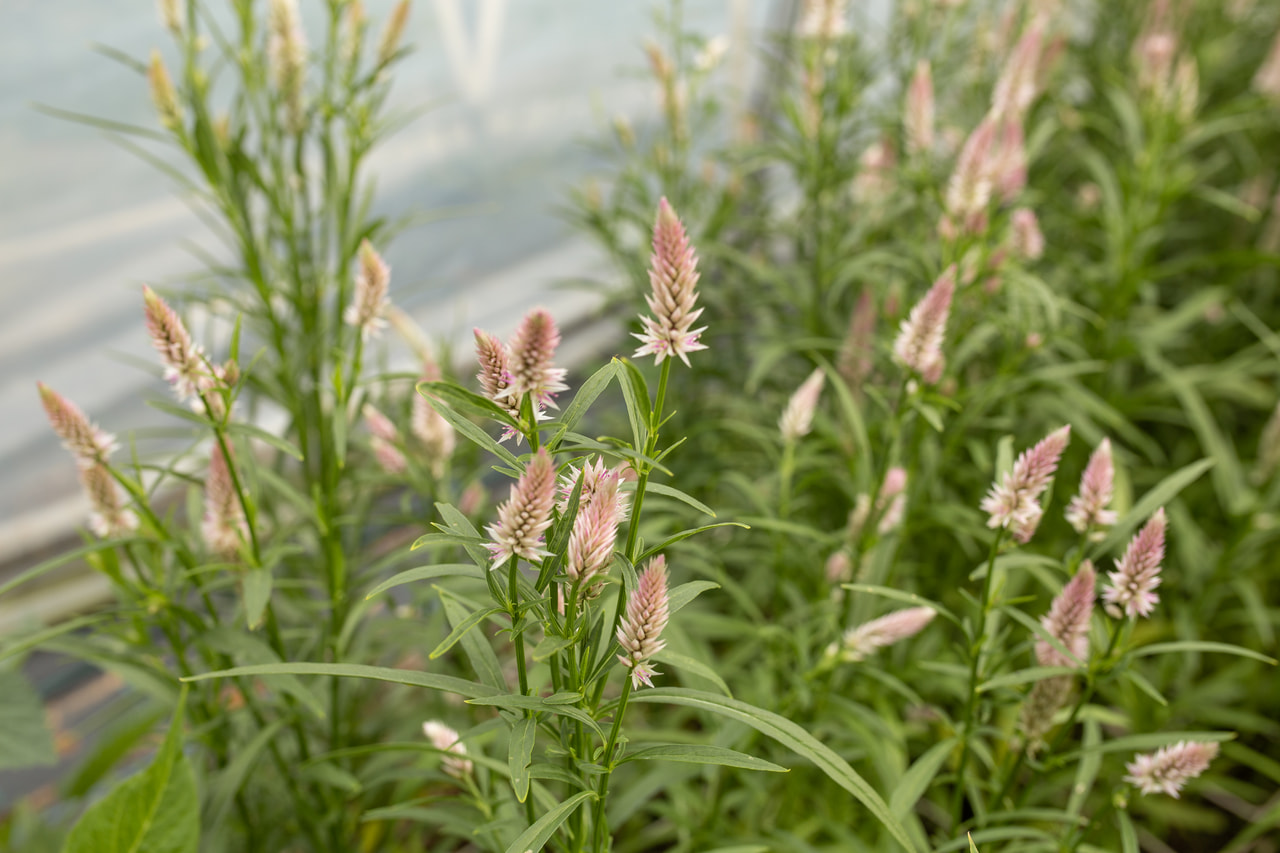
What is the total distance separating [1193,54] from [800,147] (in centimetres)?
132

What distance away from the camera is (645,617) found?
521 millimetres

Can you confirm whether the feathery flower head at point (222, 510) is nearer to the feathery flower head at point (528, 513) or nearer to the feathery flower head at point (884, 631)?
the feathery flower head at point (528, 513)

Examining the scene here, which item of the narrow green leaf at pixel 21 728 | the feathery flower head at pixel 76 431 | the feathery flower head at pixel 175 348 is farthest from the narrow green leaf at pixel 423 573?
the narrow green leaf at pixel 21 728

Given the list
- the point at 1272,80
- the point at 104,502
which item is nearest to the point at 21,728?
the point at 104,502

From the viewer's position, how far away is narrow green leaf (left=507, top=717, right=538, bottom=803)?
51 centimetres

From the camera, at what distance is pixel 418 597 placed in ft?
3.39

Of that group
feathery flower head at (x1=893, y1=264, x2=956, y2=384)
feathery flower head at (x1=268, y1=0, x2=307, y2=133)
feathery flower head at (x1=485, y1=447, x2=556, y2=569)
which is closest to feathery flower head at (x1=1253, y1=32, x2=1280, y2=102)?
feathery flower head at (x1=893, y1=264, x2=956, y2=384)

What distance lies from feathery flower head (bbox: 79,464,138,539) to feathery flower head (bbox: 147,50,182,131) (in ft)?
1.73

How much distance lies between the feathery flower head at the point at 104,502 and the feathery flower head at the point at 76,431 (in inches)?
0.5

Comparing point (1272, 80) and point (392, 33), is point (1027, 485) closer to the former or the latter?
point (392, 33)

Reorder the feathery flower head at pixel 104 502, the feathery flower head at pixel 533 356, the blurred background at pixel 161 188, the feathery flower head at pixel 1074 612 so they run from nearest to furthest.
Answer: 1. the feathery flower head at pixel 533 356
2. the feathery flower head at pixel 1074 612
3. the feathery flower head at pixel 104 502
4. the blurred background at pixel 161 188

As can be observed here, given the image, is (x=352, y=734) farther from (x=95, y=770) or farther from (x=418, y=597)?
(x=95, y=770)

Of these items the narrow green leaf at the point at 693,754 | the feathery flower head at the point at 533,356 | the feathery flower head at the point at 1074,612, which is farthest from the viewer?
the feathery flower head at the point at 1074,612

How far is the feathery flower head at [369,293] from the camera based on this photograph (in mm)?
777
